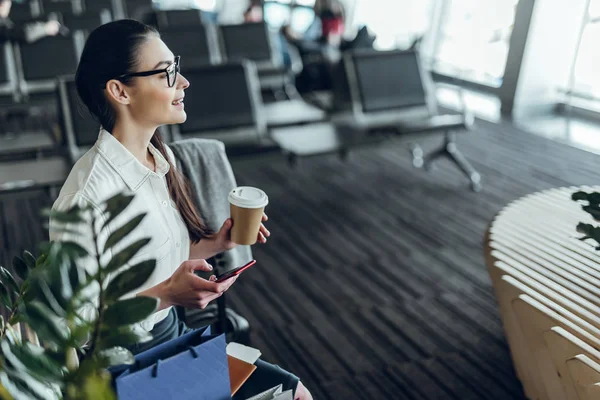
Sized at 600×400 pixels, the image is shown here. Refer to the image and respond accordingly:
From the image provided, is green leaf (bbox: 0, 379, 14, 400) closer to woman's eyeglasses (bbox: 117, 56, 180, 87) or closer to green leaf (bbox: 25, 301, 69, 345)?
green leaf (bbox: 25, 301, 69, 345)

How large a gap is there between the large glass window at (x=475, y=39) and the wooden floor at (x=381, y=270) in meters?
2.71

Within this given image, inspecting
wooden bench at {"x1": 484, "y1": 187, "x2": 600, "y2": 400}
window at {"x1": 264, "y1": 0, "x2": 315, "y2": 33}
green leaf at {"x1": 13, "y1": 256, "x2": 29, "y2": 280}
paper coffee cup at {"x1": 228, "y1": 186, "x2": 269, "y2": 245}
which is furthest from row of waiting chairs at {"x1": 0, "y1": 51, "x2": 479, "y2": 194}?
window at {"x1": 264, "y1": 0, "x2": 315, "y2": 33}

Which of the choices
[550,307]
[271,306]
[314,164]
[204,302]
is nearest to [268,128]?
[314,164]

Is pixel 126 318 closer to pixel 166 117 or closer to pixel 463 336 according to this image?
pixel 166 117

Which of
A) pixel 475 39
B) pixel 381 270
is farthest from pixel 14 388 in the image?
pixel 475 39

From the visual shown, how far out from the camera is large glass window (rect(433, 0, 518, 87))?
8.06m

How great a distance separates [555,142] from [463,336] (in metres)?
3.93

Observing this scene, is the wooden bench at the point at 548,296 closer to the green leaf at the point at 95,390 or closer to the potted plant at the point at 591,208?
the potted plant at the point at 591,208

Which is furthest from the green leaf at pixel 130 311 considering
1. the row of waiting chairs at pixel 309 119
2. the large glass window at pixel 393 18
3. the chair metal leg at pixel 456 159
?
the large glass window at pixel 393 18

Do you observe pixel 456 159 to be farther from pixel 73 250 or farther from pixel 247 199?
pixel 73 250

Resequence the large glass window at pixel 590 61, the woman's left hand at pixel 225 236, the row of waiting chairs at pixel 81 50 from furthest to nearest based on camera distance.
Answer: the large glass window at pixel 590 61 < the row of waiting chairs at pixel 81 50 < the woman's left hand at pixel 225 236

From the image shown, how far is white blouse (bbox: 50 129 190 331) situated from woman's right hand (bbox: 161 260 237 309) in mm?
99

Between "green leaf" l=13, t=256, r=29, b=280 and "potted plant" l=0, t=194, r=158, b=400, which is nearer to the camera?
"potted plant" l=0, t=194, r=158, b=400

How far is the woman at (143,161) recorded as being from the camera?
4.69ft
